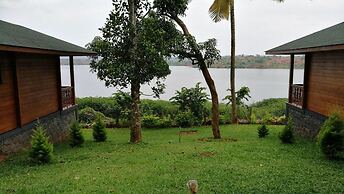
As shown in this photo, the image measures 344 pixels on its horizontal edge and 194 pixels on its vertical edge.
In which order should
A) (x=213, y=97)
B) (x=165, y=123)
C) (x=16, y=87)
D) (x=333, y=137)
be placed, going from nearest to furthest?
(x=333, y=137) < (x=16, y=87) < (x=213, y=97) < (x=165, y=123)

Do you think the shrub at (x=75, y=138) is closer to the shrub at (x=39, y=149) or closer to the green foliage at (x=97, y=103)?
the shrub at (x=39, y=149)

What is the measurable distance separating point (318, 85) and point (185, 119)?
790 cm

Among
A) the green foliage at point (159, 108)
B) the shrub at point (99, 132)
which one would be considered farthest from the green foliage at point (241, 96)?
the shrub at point (99, 132)

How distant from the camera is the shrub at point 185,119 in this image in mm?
17141

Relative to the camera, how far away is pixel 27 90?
9.89 metres

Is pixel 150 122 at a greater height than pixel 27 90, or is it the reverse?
pixel 27 90

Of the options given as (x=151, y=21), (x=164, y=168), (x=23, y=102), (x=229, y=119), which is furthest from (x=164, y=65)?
(x=229, y=119)

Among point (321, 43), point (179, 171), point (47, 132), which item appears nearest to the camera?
point (179, 171)

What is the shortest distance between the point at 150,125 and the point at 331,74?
32.9ft

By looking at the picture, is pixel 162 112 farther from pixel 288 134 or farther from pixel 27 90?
pixel 27 90

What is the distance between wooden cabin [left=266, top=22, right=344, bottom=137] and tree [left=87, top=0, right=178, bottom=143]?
4747 mm

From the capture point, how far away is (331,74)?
9836mm

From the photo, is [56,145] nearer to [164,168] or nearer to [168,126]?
[164,168]

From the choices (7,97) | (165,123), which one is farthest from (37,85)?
(165,123)
